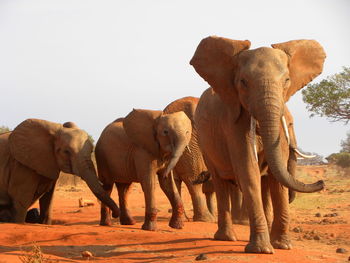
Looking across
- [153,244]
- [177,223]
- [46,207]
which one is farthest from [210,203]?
[153,244]

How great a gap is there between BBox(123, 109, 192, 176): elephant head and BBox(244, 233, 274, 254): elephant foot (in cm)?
374

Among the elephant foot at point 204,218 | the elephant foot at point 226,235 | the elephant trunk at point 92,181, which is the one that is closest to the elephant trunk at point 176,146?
the elephant trunk at point 92,181

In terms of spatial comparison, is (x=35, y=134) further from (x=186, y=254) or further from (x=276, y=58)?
(x=276, y=58)

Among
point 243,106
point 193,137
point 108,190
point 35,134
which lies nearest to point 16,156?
point 35,134

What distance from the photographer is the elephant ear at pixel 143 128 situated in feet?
37.9

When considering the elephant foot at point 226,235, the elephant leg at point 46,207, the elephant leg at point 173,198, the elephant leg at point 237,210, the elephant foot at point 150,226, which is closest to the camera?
the elephant foot at point 226,235

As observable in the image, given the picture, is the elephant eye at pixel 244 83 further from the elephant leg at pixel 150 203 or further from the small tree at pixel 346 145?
the small tree at pixel 346 145

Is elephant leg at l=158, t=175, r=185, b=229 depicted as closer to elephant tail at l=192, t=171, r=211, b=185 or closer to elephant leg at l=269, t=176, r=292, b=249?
elephant tail at l=192, t=171, r=211, b=185

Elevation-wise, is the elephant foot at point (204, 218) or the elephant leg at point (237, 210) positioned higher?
the elephant leg at point (237, 210)

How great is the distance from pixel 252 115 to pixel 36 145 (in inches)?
239

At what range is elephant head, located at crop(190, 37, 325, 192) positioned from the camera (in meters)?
6.90

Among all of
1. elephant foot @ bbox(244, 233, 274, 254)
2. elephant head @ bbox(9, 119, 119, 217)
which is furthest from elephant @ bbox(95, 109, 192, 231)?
elephant foot @ bbox(244, 233, 274, 254)

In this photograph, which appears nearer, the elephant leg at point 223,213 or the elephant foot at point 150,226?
the elephant leg at point 223,213

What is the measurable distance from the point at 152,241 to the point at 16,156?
434 centimetres
